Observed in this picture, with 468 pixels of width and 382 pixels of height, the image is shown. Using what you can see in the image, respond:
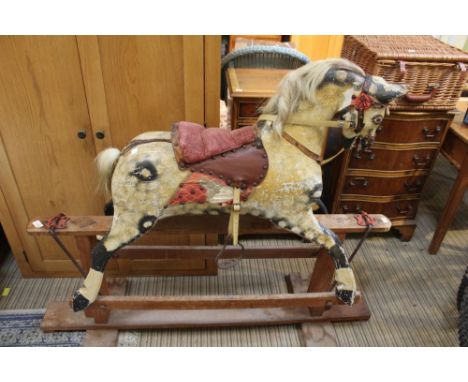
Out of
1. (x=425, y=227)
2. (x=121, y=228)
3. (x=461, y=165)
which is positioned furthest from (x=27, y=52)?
(x=425, y=227)

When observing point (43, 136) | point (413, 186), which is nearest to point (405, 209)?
point (413, 186)

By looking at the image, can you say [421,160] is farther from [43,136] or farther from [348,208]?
[43,136]

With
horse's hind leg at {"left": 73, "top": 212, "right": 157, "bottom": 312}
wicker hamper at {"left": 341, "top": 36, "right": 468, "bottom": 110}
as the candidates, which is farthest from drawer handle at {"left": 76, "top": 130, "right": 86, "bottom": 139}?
wicker hamper at {"left": 341, "top": 36, "right": 468, "bottom": 110}

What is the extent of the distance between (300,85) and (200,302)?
1020 millimetres

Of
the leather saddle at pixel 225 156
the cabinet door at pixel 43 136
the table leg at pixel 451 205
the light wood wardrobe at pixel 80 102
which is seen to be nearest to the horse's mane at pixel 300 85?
the leather saddle at pixel 225 156

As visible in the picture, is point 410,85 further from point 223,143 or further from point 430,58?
point 223,143

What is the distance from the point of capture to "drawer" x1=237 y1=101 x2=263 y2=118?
1933mm

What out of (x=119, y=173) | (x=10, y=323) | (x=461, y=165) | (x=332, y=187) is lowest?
(x=10, y=323)

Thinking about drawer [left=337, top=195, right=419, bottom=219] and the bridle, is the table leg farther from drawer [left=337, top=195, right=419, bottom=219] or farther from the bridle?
the bridle

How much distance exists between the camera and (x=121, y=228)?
54.9 inches

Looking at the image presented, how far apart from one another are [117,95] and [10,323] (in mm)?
1329

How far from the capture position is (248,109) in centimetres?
196

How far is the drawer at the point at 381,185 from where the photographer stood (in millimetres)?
2242

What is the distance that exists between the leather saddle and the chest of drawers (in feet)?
3.25
